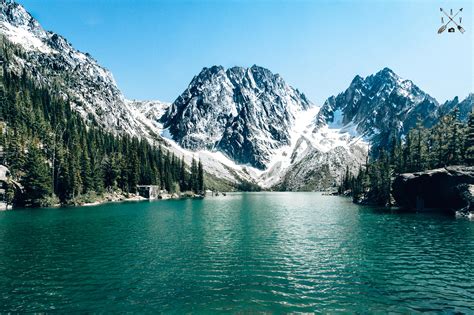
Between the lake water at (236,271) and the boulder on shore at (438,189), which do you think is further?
the boulder on shore at (438,189)

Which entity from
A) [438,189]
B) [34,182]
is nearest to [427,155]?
[438,189]

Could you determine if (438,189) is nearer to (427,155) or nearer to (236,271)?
(427,155)

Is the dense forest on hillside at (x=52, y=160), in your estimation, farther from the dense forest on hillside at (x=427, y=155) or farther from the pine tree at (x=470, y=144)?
the pine tree at (x=470, y=144)

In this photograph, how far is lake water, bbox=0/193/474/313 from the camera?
78.0ft

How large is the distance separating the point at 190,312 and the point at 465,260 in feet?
111

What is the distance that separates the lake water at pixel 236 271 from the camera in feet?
78.0

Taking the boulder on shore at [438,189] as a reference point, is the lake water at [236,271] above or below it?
below

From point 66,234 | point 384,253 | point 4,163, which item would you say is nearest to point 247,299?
point 384,253

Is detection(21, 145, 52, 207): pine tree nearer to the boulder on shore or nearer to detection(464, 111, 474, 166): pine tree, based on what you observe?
the boulder on shore

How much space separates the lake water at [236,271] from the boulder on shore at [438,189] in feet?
113

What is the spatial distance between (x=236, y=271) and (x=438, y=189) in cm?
8815

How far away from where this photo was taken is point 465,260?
120 feet

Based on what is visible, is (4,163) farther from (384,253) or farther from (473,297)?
(473,297)

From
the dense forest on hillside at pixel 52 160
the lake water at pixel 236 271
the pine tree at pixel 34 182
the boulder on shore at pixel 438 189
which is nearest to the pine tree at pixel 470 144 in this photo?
the boulder on shore at pixel 438 189
